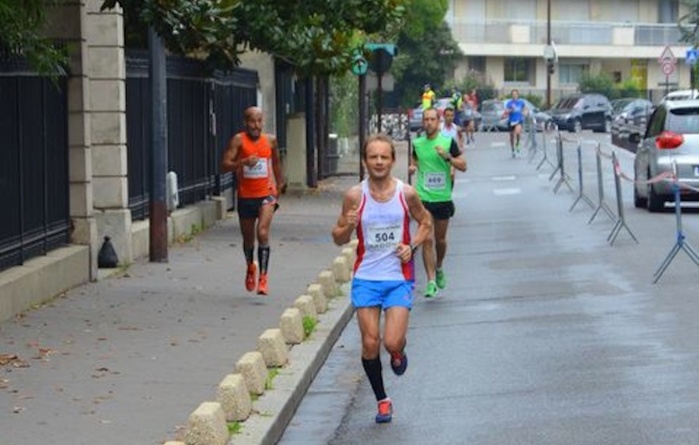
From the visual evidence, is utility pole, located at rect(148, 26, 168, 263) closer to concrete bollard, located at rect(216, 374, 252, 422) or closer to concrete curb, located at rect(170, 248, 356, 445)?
concrete curb, located at rect(170, 248, 356, 445)

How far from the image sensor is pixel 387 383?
40.3 ft

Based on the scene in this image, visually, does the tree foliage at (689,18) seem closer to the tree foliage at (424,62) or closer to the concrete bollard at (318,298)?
the tree foliage at (424,62)

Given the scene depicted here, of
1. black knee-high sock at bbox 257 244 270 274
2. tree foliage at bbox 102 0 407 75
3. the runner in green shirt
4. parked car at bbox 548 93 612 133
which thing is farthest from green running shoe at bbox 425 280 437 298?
parked car at bbox 548 93 612 133

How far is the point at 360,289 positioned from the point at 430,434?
1103mm

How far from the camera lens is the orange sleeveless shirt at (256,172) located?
16906 mm

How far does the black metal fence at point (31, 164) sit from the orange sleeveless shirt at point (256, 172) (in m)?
1.87

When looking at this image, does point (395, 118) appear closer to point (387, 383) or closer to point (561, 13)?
point (561, 13)

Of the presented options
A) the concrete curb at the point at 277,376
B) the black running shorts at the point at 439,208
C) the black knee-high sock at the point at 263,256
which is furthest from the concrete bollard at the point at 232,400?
the black running shorts at the point at 439,208

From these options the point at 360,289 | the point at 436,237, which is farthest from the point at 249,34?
the point at 360,289

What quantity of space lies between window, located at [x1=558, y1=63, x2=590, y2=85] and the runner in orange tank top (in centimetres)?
7514

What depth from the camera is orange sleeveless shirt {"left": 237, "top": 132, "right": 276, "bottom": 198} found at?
55.5 feet

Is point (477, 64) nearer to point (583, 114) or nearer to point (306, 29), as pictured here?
point (583, 114)

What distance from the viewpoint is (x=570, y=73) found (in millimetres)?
91312

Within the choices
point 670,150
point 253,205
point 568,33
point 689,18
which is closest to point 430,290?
point 253,205
